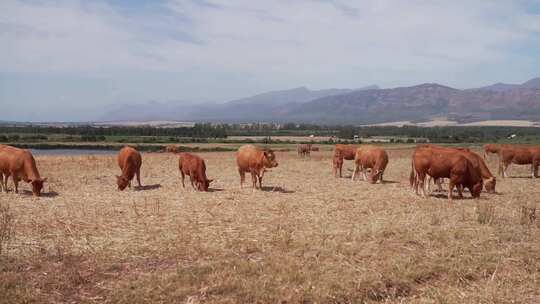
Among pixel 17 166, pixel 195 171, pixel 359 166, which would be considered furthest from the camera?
pixel 359 166

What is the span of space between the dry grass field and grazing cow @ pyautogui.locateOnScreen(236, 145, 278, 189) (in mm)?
3714

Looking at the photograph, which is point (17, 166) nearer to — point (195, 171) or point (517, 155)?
point (195, 171)

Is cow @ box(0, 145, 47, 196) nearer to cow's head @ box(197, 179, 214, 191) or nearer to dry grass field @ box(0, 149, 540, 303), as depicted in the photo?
dry grass field @ box(0, 149, 540, 303)

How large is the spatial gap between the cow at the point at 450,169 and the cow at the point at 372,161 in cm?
574

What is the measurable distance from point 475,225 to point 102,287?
33.5ft

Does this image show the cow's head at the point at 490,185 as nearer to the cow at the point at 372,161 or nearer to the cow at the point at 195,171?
the cow at the point at 372,161

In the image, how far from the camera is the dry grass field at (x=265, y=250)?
959cm

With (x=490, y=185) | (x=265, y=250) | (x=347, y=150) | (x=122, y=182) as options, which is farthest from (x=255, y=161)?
(x=265, y=250)

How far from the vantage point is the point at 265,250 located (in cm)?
1203

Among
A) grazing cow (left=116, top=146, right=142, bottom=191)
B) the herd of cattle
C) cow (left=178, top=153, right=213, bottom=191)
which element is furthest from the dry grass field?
cow (left=178, top=153, right=213, bottom=191)

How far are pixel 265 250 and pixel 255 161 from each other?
1154 cm

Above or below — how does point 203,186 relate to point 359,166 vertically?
below

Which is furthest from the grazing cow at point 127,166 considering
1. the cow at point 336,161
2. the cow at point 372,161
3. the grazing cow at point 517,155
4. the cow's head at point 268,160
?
the grazing cow at point 517,155

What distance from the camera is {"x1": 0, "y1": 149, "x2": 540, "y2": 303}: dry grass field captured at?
959 cm
